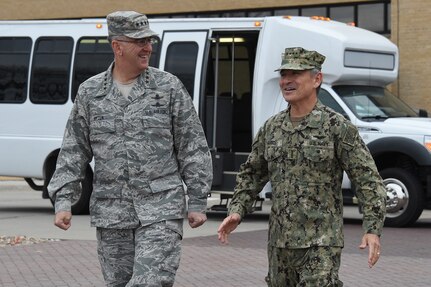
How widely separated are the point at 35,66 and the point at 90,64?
1.13 metres

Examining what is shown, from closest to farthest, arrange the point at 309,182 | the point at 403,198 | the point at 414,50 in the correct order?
the point at 309,182
the point at 403,198
the point at 414,50

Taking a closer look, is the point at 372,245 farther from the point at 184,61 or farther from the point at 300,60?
the point at 184,61

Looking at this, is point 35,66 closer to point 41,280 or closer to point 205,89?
point 205,89

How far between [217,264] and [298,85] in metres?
6.79

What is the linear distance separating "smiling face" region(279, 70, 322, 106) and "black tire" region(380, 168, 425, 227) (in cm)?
1117

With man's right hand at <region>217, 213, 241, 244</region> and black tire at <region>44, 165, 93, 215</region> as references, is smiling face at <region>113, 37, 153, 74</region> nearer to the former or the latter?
man's right hand at <region>217, 213, 241, 244</region>

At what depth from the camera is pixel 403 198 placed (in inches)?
666

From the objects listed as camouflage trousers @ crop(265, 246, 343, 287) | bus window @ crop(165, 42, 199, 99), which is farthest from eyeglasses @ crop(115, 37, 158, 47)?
bus window @ crop(165, 42, 199, 99)

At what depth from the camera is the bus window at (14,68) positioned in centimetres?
2047

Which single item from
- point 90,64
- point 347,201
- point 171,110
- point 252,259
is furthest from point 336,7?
point 171,110

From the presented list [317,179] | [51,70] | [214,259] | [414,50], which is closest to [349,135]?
[317,179]

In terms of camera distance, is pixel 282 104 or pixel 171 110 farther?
pixel 282 104

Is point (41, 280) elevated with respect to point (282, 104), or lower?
lower

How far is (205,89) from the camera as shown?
60.2ft
